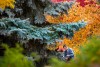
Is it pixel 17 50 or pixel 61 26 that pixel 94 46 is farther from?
pixel 61 26

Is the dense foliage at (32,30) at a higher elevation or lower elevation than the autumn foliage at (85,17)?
higher

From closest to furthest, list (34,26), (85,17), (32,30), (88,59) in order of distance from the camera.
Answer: (88,59), (32,30), (34,26), (85,17)

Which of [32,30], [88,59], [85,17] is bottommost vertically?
[85,17]

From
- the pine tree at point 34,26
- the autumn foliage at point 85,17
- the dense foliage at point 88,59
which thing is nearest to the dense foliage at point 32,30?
the pine tree at point 34,26

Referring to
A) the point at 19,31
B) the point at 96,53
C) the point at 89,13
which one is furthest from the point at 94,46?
the point at 89,13

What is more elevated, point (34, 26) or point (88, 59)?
point (88, 59)

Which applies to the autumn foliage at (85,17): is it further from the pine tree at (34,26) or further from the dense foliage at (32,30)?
the dense foliage at (32,30)

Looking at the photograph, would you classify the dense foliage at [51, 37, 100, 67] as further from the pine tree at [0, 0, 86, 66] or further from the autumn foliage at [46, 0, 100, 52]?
the autumn foliage at [46, 0, 100, 52]

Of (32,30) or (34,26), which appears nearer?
(32,30)

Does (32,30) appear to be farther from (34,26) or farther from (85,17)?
(85,17)

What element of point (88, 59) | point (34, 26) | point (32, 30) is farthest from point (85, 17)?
point (88, 59)

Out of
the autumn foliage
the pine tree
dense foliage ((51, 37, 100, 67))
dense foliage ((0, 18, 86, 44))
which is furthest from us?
the autumn foliage

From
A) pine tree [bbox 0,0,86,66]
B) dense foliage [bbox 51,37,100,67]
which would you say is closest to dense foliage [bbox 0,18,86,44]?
pine tree [bbox 0,0,86,66]

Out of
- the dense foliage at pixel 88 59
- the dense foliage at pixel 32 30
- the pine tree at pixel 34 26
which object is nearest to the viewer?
the dense foliage at pixel 88 59
